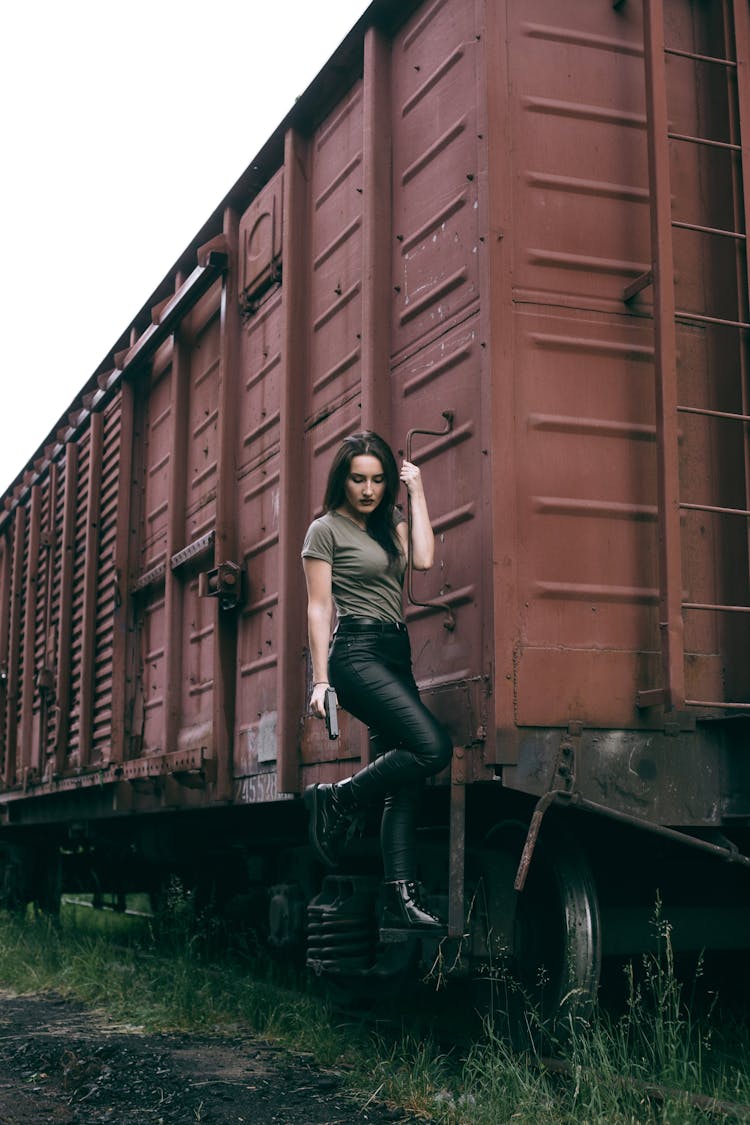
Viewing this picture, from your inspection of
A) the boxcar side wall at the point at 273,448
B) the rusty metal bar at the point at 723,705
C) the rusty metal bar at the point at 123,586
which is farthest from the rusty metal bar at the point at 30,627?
the rusty metal bar at the point at 723,705

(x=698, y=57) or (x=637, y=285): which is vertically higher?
(x=698, y=57)

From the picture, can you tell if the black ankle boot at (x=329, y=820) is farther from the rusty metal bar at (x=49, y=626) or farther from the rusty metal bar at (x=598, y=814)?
the rusty metal bar at (x=49, y=626)

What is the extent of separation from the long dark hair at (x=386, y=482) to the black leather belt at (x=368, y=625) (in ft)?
0.76

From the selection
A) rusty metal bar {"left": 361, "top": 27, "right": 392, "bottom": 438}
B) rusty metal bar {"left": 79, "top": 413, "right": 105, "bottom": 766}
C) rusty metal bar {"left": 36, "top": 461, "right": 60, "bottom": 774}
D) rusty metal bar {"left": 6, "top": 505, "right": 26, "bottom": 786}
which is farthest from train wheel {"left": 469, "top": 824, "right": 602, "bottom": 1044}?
rusty metal bar {"left": 6, "top": 505, "right": 26, "bottom": 786}

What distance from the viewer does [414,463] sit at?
15.9ft

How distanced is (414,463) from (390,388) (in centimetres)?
37

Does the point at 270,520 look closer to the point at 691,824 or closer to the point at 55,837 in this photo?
the point at 691,824

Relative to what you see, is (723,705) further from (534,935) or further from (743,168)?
(743,168)

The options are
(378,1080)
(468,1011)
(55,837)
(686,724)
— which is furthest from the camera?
(55,837)

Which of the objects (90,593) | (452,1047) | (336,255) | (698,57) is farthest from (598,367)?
(90,593)

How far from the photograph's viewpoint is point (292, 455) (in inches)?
225

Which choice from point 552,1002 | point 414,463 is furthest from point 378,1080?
point 414,463

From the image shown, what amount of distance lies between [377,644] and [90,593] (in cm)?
449

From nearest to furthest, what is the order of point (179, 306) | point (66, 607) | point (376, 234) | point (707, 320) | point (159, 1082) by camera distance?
point (707, 320) → point (159, 1082) → point (376, 234) → point (179, 306) → point (66, 607)
